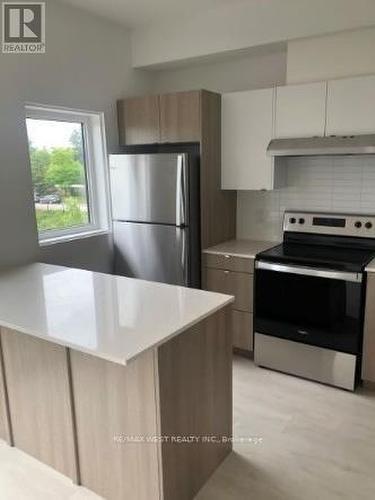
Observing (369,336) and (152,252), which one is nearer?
(369,336)

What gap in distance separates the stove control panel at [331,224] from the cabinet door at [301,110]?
65cm

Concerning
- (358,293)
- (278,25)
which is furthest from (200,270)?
(278,25)

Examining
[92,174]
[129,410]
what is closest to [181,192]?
[92,174]

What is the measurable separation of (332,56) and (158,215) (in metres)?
1.66

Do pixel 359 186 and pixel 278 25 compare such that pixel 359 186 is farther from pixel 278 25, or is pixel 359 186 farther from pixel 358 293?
pixel 278 25

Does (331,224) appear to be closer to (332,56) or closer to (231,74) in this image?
(332,56)

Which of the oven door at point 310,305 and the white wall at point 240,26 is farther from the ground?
the white wall at point 240,26

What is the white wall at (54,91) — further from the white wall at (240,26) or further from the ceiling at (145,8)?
the white wall at (240,26)

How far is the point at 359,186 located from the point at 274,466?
2.04 meters

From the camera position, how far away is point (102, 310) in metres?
1.84

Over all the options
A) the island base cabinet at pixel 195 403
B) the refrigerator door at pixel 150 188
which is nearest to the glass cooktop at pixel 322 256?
the refrigerator door at pixel 150 188

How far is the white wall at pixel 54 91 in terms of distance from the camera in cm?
264

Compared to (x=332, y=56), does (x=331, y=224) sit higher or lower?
lower

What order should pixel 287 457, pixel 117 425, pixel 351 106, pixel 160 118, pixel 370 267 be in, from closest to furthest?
pixel 117 425
pixel 287 457
pixel 370 267
pixel 351 106
pixel 160 118
